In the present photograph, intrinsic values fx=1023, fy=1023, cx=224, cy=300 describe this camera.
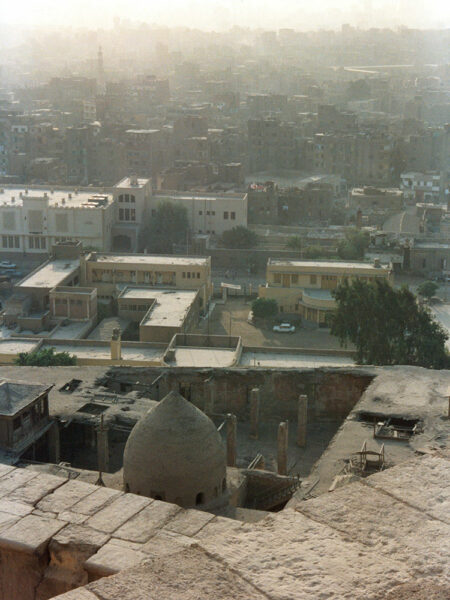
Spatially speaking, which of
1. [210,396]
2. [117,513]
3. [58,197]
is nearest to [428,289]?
[58,197]

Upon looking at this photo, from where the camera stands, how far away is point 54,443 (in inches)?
352

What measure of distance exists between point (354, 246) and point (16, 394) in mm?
16329

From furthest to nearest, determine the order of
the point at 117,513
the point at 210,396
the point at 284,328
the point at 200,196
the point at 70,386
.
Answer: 1. the point at 200,196
2. the point at 284,328
3. the point at 210,396
4. the point at 70,386
5. the point at 117,513

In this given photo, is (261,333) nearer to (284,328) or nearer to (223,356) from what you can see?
(284,328)

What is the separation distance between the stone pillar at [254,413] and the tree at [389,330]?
14.6 feet

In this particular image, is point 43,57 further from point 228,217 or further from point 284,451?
point 284,451

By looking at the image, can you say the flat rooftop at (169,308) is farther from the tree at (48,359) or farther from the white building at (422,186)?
the white building at (422,186)

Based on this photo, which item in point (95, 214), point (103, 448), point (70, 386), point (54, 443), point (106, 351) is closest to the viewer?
point (103, 448)

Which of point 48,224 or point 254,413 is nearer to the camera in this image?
point 254,413

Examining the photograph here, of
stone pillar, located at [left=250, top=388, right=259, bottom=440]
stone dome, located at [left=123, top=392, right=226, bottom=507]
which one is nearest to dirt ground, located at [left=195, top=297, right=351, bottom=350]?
stone pillar, located at [left=250, top=388, right=259, bottom=440]

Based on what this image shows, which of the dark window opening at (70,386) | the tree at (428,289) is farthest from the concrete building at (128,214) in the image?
the dark window opening at (70,386)

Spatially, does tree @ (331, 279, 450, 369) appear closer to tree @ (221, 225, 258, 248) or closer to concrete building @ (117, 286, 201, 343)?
concrete building @ (117, 286, 201, 343)

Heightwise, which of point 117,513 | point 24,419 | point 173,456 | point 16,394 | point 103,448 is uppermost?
point 117,513

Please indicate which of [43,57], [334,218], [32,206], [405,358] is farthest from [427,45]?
[405,358]
